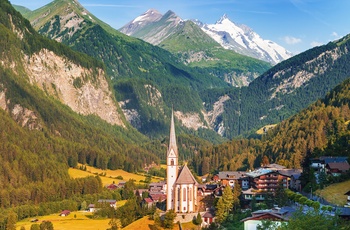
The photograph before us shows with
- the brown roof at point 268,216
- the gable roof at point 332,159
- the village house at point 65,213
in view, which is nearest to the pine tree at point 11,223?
the village house at point 65,213

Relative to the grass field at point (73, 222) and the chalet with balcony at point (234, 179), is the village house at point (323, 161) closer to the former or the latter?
the chalet with balcony at point (234, 179)

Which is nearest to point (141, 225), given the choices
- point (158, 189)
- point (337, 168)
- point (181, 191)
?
point (181, 191)

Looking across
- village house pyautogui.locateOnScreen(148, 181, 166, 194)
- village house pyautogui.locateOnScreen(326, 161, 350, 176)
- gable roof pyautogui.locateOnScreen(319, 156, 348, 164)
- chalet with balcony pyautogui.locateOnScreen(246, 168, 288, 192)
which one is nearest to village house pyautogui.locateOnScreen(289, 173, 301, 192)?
chalet with balcony pyautogui.locateOnScreen(246, 168, 288, 192)

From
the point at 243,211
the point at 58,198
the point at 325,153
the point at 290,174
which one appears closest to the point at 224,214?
the point at 243,211

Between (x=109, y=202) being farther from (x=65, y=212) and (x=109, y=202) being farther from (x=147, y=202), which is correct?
(x=147, y=202)

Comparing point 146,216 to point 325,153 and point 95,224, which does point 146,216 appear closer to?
point 95,224

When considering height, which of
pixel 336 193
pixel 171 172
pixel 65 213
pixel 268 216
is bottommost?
pixel 65 213

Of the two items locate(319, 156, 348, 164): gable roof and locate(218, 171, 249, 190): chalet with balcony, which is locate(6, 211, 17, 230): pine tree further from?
locate(319, 156, 348, 164): gable roof
